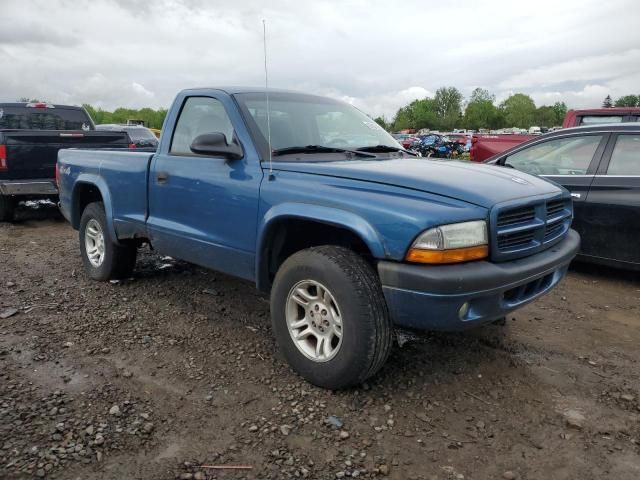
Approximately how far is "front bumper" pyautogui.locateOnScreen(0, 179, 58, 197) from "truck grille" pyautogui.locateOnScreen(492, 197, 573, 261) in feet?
22.8

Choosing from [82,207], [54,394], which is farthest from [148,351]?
[82,207]

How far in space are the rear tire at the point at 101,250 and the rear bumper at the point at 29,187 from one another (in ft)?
9.57

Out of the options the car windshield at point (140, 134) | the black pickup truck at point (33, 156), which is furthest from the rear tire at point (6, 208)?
the car windshield at point (140, 134)

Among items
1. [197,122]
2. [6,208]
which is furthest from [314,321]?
[6,208]

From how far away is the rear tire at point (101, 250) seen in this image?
492cm

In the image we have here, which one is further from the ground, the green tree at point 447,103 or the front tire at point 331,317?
the green tree at point 447,103

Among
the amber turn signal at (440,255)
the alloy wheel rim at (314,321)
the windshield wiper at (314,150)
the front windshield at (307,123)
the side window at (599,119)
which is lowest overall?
the alloy wheel rim at (314,321)

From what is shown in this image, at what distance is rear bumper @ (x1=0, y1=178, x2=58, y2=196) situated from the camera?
7.45 meters

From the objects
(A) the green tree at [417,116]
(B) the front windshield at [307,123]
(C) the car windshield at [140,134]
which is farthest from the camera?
(A) the green tree at [417,116]

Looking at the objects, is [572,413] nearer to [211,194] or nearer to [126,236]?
[211,194]

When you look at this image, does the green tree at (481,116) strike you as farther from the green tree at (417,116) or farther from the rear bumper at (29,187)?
the rear bumper at (29,187)

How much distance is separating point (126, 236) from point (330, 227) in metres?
2.25

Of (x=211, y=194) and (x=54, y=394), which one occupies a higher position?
(x=211, y=194)

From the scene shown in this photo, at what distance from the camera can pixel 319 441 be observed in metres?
2.62
